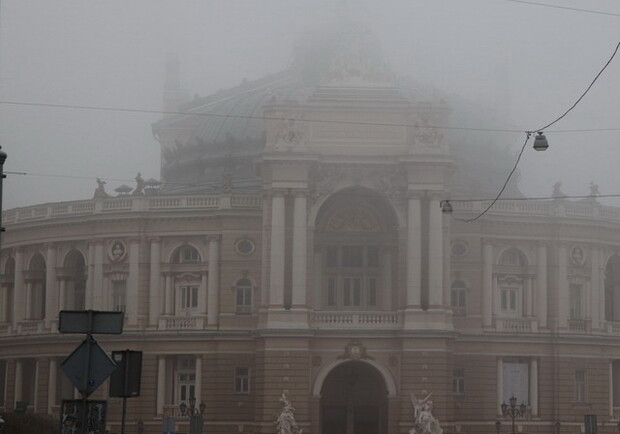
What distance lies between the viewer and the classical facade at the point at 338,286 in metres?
63.6

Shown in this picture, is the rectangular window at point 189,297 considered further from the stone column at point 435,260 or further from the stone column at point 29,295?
the stone column at point 435,260

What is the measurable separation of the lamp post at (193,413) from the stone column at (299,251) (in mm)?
6397

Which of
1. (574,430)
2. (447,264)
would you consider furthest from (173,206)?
(574,430)

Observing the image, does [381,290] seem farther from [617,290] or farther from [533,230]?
[617,290]

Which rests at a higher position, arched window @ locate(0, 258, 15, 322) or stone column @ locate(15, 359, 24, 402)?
arched window @ locate(0, 258, 15, 322)

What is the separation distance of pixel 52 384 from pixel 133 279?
7109mm

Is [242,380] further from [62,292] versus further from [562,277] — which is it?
[562,277]

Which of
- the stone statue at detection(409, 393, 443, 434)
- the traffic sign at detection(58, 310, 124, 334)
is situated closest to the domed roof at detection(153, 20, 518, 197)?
the stone statue at detection(409, 393, 443, 434)

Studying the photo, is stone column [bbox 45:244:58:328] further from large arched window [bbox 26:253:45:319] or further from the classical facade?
large arched window [bbox 26:253:45:319]

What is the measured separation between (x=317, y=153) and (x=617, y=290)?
64.2 feet

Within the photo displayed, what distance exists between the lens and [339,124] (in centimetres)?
6488

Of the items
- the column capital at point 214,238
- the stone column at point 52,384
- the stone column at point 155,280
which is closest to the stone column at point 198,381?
the stone column at point 155,280

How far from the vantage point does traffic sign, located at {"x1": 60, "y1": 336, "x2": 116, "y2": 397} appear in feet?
64.1

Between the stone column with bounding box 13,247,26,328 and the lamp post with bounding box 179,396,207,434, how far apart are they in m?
11.6
